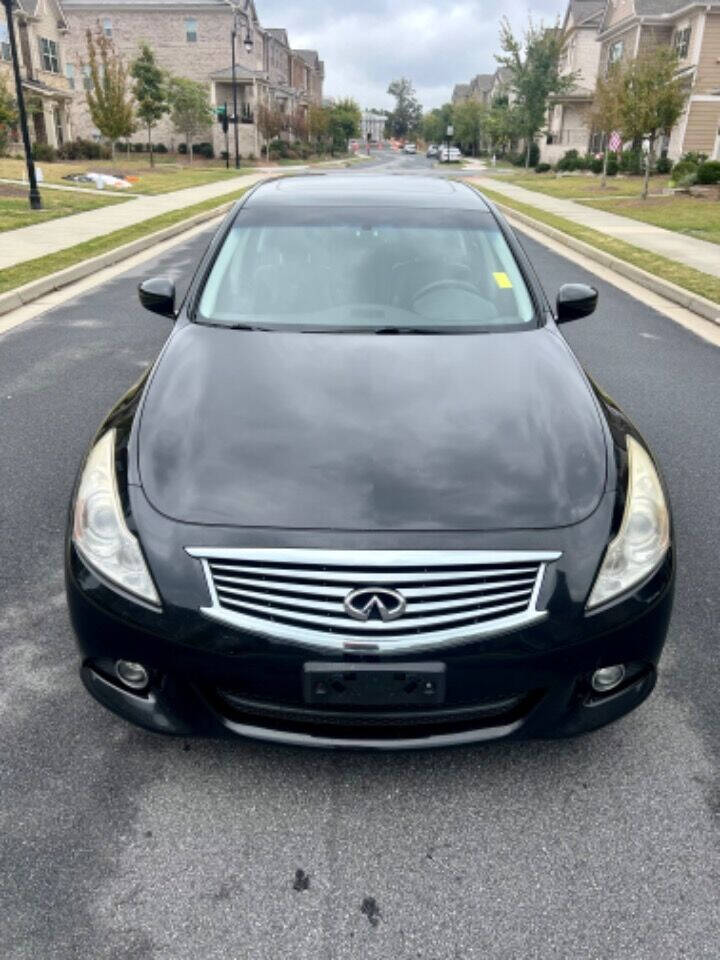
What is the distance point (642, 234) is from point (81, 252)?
442 inches

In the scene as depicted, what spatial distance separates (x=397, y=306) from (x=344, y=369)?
745 mm

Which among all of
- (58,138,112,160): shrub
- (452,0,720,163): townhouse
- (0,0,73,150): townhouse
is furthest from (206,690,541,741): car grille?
(58,138,112,160): shrub

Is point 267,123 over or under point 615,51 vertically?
under

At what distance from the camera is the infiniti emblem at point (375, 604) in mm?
2150

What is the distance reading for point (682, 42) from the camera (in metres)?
43.5

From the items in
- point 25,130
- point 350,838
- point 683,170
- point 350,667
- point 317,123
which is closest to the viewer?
point 350,667

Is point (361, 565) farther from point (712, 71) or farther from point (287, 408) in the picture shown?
point (712, 71)

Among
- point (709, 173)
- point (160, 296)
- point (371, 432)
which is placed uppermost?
point (160, 296)

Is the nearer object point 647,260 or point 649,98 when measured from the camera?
point 647,260

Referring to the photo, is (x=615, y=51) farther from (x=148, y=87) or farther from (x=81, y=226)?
(x=81, y=226)

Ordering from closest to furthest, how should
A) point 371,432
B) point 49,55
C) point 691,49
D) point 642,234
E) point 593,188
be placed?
point 371,432, point 642,234, point 593,188, point 691,49, point 49,55

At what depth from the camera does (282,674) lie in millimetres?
2176

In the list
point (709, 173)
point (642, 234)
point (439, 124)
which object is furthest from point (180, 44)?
point (439, 124)

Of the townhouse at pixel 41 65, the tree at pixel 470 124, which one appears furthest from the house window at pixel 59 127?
the tree at pixel 470 124
